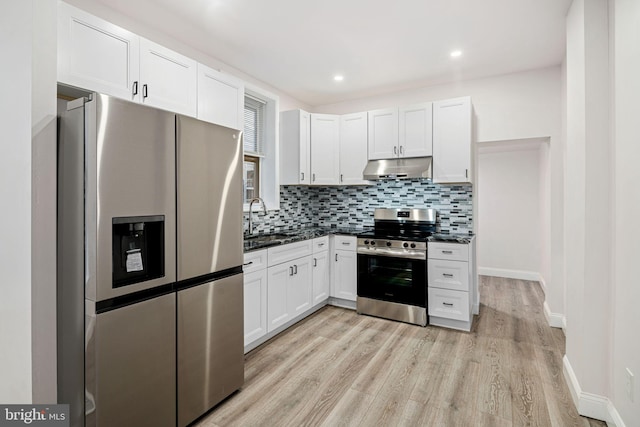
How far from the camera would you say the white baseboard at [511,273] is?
17.7 feet

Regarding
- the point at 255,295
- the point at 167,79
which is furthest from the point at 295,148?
the point at 255,295

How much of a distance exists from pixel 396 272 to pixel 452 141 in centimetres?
157

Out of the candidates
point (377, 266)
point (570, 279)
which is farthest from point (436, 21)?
point (377, 266)

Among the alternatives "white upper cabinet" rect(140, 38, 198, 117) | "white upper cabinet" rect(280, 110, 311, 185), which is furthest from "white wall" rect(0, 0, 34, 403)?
"white upper cabinet" rect(280, 110, 311, 185)

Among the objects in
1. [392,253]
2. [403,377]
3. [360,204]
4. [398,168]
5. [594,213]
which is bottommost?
[403,377]

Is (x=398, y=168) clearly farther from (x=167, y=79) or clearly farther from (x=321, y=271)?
(x=167, y=79)

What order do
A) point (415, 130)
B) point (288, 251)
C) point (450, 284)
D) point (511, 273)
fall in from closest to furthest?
point (288, 251), point (450, 284), point (415, 130), point (511, 273)

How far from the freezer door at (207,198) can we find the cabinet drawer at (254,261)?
0.51m

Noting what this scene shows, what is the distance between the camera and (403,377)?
2469 millimetres

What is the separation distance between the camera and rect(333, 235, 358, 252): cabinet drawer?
3936 millimetres

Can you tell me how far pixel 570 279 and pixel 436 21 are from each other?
7.17ft

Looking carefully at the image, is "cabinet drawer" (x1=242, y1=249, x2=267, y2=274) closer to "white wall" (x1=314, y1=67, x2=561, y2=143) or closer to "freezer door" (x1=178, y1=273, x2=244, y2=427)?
"freezer door" (x1=178, y1=273, x2=244, y2=427)

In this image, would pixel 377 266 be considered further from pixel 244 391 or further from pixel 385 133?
pixel 244 391

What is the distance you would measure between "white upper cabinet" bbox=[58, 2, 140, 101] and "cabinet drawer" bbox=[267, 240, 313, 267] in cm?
166
